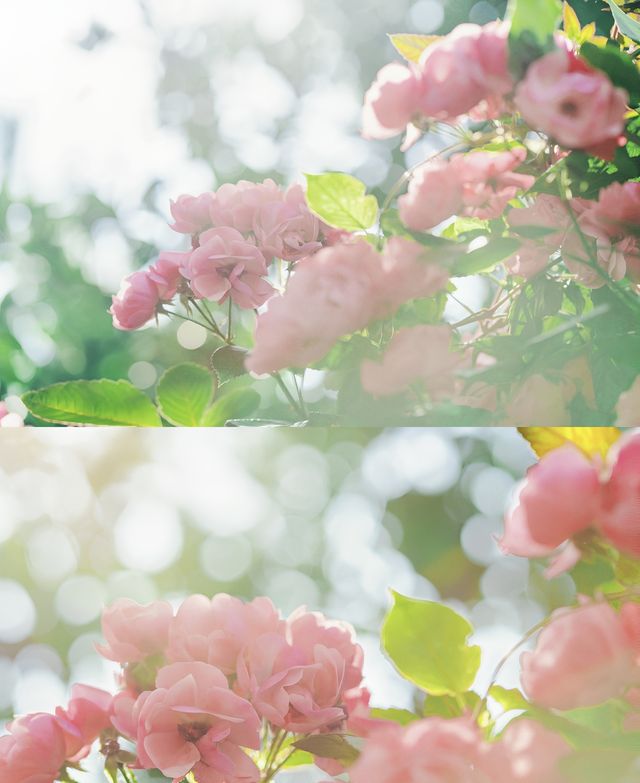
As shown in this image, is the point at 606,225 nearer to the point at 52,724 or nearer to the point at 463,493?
the point at 52,724

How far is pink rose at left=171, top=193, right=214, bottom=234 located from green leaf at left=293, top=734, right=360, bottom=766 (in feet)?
1.19

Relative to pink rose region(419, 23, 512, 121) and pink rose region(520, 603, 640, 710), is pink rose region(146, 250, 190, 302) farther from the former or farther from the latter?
pink rose region(520, 603, 640, 710)

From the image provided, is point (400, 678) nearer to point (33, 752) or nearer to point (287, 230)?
point (33, 752)

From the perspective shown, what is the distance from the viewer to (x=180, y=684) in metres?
0.35

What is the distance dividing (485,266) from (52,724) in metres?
0.31

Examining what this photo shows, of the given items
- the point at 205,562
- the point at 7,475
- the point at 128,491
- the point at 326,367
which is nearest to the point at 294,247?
the point at 326,367

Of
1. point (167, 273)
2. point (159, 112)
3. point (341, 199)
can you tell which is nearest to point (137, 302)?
point (167, 273)

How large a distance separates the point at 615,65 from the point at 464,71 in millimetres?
73

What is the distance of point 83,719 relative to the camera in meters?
0.39

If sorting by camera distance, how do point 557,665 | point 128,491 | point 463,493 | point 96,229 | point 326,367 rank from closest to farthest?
point 557,665
point 326,367
point 128,491
point 463,493
point 96,229

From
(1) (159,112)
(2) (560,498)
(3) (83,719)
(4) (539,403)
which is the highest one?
(2) (560,498)

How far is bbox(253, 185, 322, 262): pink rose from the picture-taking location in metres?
0.54

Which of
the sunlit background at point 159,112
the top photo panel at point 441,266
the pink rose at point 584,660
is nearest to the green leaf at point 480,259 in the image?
the top photo panel at point 441,266

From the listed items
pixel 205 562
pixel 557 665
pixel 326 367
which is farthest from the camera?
pixel 205 562
